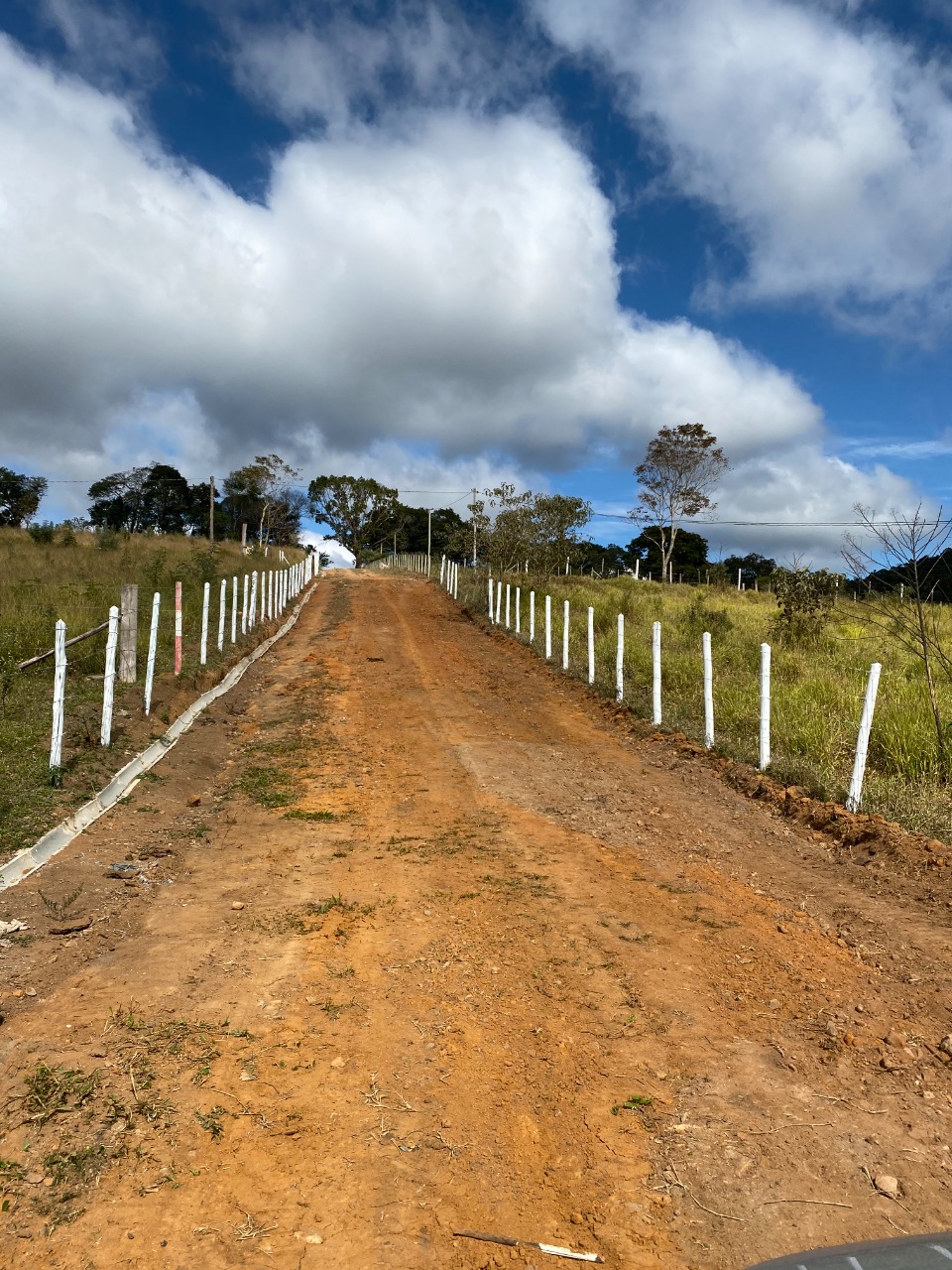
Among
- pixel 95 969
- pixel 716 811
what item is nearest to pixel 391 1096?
pixel 95 969

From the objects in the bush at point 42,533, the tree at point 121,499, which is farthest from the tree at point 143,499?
the bush at point 42,533

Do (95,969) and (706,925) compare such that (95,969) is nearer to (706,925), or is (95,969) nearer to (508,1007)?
(508,1007)

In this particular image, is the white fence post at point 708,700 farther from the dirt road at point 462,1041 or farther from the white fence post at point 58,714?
the white fence post at point 58,714

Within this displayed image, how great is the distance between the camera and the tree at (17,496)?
55656mm

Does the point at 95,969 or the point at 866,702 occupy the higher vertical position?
the point at 866,702

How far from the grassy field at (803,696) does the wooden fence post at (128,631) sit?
7556mm

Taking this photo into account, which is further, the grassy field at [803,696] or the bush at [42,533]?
the bush at [42,533]

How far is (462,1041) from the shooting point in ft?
12.0

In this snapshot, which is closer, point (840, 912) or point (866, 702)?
point (840, 912)

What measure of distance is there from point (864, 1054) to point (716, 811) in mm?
4038

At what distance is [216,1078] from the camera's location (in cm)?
330

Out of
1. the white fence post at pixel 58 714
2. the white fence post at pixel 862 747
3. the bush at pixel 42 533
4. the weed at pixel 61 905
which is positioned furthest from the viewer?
the bush at pixel 42 533

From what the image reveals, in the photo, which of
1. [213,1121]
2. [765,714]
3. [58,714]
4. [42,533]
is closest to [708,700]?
[765,714]

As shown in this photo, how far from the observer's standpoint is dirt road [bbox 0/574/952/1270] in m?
Answer: 2.63
